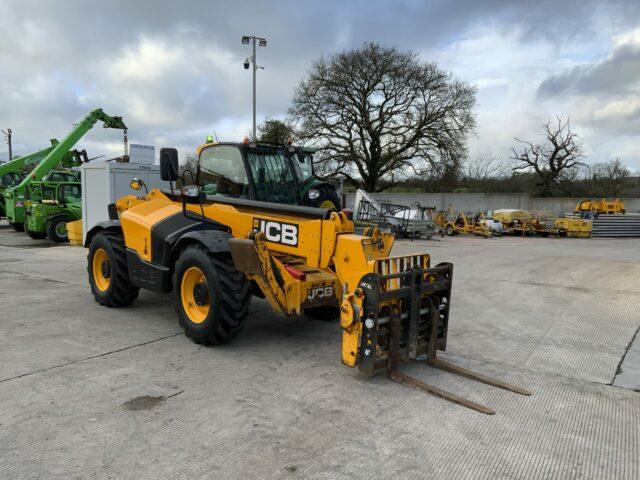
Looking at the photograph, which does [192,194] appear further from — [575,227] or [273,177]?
[575,227]

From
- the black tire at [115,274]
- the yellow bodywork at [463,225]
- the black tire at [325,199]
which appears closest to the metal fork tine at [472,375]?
the black tire at [325,199]

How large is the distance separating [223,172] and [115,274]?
212 centimetres

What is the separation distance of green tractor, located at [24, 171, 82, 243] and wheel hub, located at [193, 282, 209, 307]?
1316cm

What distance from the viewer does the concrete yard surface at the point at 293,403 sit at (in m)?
2.94

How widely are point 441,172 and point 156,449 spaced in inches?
1174

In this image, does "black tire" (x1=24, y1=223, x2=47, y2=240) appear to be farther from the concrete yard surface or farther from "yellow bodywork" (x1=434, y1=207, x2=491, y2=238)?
"yellow bodywork" (x1=434, y1=207, x2=491, y2=238)

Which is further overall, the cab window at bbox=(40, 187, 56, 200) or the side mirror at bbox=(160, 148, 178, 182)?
the cab window at bbox=(40, 187, 56, 200)

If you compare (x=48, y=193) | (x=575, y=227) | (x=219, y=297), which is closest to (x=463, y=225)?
(x=575, y=227)

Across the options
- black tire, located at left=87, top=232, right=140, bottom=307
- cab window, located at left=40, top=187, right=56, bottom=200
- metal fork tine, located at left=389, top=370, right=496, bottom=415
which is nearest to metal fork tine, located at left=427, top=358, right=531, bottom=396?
metal fork tine, located at left=389, top=370, right=496, bottom=415

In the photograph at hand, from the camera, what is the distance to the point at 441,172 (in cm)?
3094

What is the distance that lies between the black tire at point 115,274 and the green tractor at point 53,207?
10.8m

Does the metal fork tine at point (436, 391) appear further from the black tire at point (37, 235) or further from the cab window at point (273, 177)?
the black tire at point (37, 235)

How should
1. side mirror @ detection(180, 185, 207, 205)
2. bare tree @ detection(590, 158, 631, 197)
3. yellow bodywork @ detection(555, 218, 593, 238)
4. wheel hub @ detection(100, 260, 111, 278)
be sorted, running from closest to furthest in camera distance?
1. side mirror @ detection(180, 185, 207, 205)
2. wheel hub @ detection(100, 260, 111, 278)
3. yellow bodywork @ detection(555, 218, 593, 238)
4. bare tree @ detection(590, 158, 631, 197)

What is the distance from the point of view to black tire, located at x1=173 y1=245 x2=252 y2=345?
4664 mm
